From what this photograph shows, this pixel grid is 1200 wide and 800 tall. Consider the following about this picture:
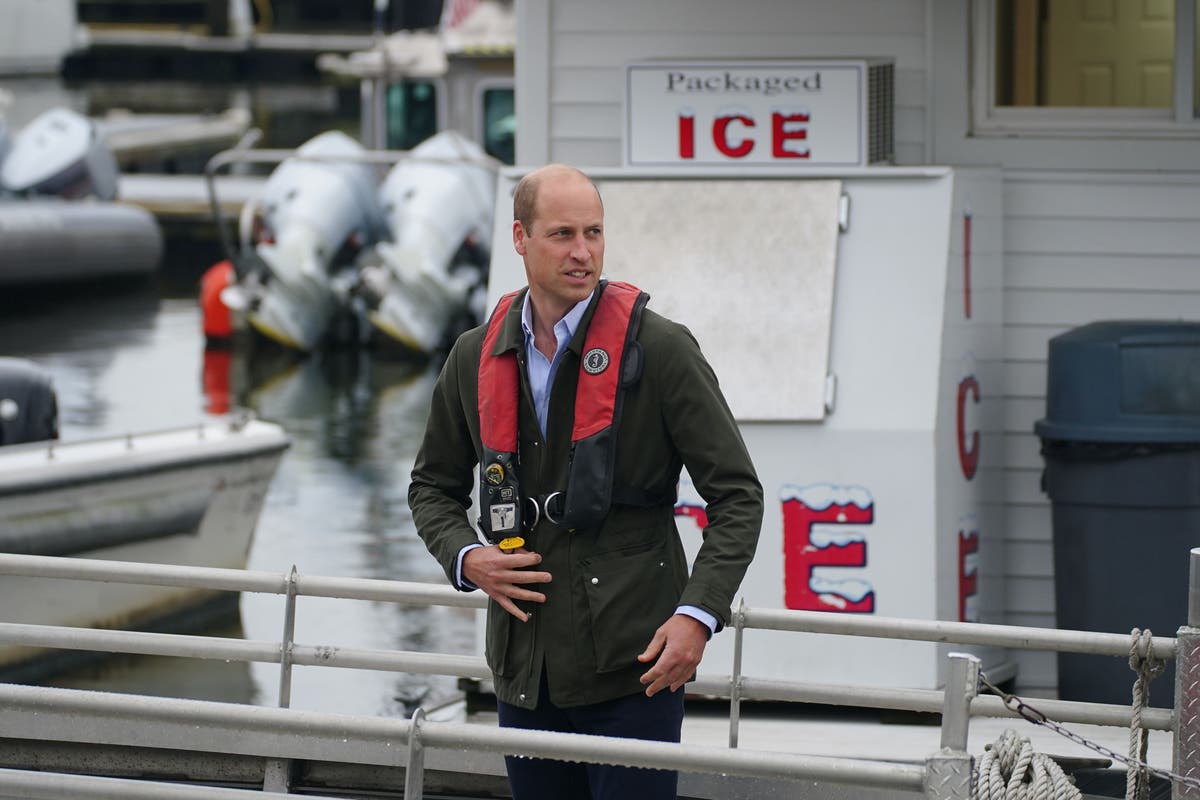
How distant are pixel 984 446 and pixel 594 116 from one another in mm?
1892

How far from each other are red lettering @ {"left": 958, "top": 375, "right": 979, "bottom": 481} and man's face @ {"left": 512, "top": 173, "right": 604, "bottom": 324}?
321 cm

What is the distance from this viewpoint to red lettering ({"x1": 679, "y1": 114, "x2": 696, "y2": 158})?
22.8 feet

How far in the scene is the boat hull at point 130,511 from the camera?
9.66 meters

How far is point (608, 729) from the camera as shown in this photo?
378 centimetres

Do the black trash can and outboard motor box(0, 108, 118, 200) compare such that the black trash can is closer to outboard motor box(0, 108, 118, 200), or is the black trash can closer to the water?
the water

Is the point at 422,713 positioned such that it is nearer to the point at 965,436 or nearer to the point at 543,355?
the point at 543,355

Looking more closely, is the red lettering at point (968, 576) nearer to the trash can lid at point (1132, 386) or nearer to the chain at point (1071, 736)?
the trash can lid at point (1132, 386)

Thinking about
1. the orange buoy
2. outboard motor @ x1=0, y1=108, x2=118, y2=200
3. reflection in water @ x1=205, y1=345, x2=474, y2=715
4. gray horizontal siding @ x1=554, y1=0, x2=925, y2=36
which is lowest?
reflection in water @ x1=205, y1=345, x2=474, y2=715

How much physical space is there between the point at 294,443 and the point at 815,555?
12.1m

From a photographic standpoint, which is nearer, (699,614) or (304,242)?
(699,614)

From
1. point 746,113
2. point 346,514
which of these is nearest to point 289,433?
point 346,514

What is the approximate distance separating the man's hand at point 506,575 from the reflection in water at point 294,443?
3930 millimetres

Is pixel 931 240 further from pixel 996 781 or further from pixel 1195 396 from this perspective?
pixel 996 781

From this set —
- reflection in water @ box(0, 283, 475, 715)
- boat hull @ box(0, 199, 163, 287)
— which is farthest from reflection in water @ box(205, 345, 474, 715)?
boat hull @ box(0, 199, 163, 287)
